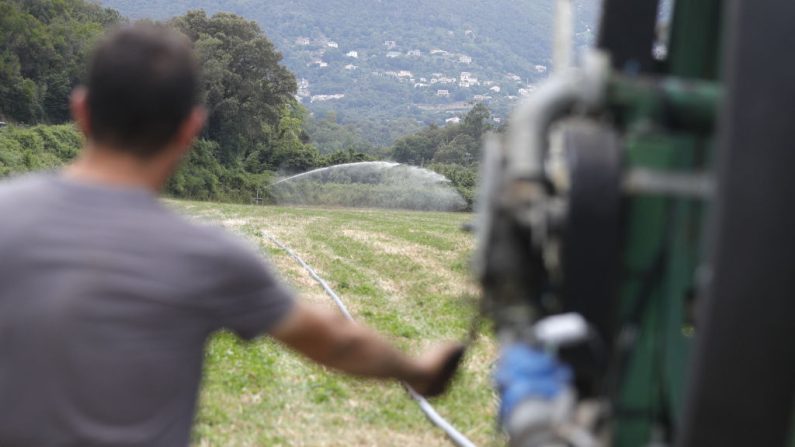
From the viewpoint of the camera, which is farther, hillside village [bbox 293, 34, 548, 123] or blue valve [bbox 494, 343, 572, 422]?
hillside village [bbox 293, 34, 548, 123]

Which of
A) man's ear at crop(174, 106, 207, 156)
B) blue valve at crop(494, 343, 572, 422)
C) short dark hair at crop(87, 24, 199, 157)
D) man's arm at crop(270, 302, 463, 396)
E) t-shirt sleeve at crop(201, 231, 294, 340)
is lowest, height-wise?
man's arm at crop(270, 302, 463, 396)

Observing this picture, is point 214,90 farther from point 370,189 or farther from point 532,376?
point 532,376

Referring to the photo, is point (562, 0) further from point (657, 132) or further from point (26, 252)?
point (26, 252)

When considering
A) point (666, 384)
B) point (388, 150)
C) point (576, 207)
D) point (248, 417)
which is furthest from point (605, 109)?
point (388, 150)

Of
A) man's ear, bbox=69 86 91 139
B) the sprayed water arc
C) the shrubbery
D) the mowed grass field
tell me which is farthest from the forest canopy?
man's ear, bbox=69 86 91 139

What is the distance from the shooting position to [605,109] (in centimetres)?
240

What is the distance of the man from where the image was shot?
2.12 metres

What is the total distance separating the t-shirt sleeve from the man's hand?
0.49 metres

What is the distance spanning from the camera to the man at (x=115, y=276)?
212 centimetres

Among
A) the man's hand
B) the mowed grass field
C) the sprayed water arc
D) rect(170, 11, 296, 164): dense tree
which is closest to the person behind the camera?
the man's hand

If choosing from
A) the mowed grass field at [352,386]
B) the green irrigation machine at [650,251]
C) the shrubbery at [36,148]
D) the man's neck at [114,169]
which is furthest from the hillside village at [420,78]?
the man's neck at [114,169]

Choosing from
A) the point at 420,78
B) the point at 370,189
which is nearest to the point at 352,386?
the point at 370,189

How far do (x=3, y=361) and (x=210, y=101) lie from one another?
60.5m

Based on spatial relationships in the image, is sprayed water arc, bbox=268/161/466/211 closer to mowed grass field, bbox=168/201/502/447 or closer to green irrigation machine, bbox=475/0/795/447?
mowed grass field, bbox=168/201/502/447
